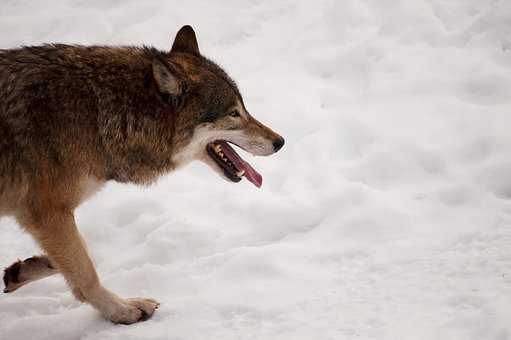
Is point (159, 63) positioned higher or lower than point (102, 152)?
higher

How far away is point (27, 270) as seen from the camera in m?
3.63

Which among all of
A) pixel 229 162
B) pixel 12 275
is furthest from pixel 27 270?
pixel 229 162

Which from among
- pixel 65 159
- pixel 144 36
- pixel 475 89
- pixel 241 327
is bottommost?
pixel 241 327

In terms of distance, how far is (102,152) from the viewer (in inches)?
131

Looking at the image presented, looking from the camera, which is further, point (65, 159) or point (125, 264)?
point (125, 264)

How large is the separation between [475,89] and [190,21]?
396 cm

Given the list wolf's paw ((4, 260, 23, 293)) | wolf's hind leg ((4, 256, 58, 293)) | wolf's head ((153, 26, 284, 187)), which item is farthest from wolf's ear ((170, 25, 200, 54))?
wolf's paw ((4, 260, 23, 293))

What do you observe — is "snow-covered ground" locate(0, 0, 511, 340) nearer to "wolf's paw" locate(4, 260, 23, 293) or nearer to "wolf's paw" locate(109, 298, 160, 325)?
"wolf's paw" locate(109, 298, 160, 325)

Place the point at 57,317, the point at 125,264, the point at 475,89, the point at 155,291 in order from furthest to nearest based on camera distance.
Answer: the point at 475,89, the point at 125,264, the point at 155,291, the point at 57,317

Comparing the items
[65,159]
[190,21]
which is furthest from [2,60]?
[190,21]

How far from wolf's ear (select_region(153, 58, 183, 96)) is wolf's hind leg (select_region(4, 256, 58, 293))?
1.43 meters

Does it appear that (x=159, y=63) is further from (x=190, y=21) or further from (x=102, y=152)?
(x=190, y=21)

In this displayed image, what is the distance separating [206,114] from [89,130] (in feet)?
2.47

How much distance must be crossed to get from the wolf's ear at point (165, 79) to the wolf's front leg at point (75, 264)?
3.16 feet
